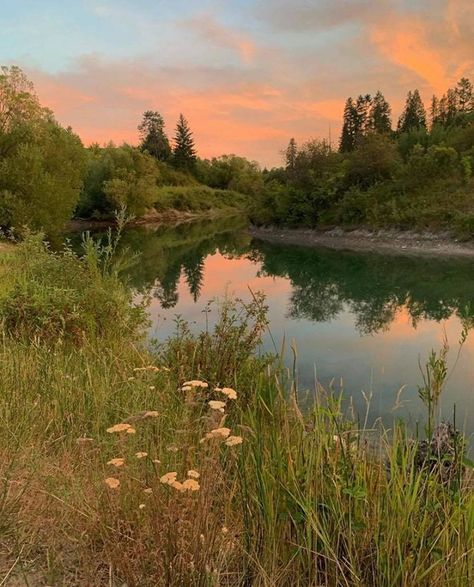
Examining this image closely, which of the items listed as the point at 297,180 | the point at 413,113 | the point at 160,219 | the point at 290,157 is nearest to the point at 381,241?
the point at 297,180

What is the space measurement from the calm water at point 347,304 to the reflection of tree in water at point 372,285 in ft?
0.13

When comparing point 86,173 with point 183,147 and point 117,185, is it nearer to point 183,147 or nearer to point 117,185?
point 117,185

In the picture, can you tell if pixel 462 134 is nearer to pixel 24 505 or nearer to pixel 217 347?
pixel 217 347

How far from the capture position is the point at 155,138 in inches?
4424

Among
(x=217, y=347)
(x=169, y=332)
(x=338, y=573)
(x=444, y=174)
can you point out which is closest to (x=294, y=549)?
(x=338, y=573)

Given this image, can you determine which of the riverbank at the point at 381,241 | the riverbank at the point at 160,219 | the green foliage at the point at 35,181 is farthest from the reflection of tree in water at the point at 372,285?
the riverbank at the point at 160,219

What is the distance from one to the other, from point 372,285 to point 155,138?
96.9 metres

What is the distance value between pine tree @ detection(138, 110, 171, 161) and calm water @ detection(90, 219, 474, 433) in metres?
75.7

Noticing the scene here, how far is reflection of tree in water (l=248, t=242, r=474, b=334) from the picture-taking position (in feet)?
60.0

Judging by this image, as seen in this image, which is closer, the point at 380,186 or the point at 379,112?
the point at 380,186

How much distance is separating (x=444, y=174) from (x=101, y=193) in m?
39.9

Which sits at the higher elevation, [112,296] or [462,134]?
[462,134]

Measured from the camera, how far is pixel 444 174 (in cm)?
4094

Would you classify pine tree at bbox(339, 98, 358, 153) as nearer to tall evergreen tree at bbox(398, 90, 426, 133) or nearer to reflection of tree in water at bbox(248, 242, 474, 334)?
tall evergreen tree at bbox(398, 90, 426, 133)
